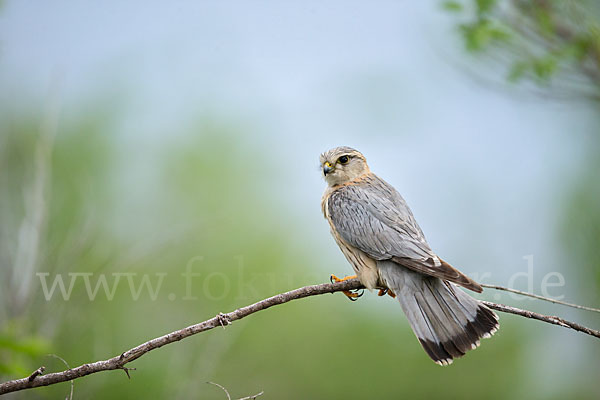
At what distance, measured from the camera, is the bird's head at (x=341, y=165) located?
11.7 ft

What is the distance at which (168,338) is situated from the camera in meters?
2.00

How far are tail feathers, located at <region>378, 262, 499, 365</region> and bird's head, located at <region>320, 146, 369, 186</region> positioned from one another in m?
1.01

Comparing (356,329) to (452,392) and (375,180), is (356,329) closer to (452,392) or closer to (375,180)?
(452,392)

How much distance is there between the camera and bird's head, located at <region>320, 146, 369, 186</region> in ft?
11.7

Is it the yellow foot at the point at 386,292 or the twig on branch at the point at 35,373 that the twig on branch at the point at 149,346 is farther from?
the yellow foot at the point at 386,292

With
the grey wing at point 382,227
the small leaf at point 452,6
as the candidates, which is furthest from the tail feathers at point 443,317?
the small leaf at point 452,6

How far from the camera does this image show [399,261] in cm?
278

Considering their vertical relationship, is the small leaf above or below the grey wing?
above

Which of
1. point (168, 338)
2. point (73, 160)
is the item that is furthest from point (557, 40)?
point (73, 160)

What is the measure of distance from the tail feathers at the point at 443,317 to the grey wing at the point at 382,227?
0.49ft

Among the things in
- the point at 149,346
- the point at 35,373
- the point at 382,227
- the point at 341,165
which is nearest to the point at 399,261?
the point at 382,227

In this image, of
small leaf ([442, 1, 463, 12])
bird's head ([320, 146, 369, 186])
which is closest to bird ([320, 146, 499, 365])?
Result: bird's head ([320, 146, 369, 186])

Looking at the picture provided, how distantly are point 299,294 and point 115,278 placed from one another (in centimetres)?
318

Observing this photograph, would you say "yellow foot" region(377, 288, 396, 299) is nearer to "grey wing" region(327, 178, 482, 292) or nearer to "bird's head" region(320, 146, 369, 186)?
"grey wing" region(327, 178, 482, 292)
